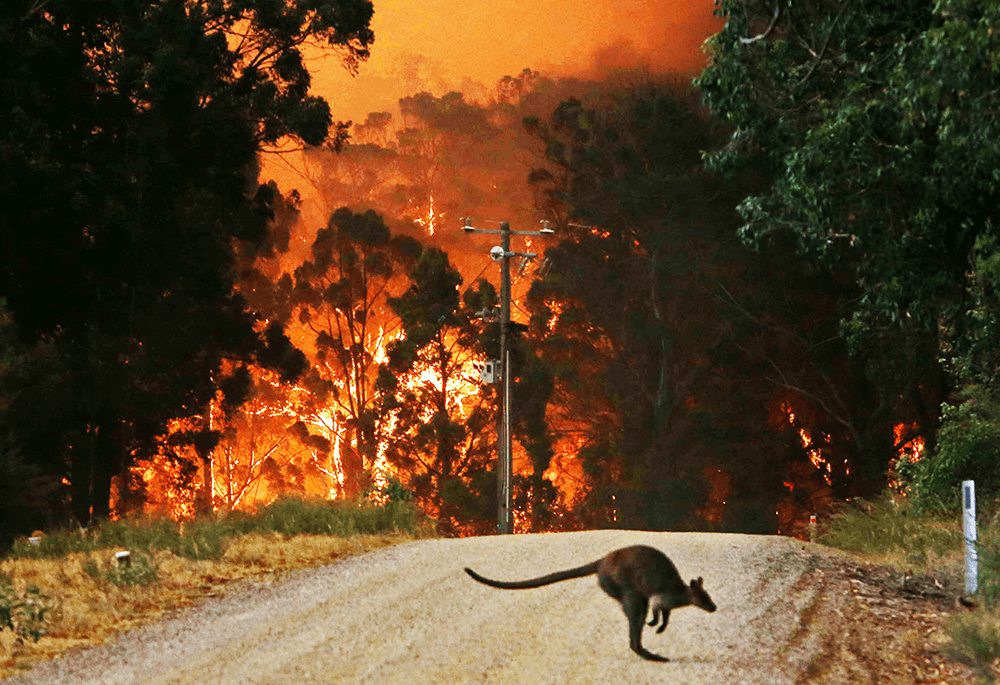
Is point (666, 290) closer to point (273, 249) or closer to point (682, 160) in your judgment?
point (682, 160)

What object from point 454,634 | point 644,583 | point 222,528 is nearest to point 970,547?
point 454,634

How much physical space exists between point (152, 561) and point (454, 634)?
5277mm

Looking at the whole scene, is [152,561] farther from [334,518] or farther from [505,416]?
[505,416]

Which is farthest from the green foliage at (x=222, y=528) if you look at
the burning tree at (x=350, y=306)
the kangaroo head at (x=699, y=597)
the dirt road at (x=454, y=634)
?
the burning tree at (x=350, y=306)

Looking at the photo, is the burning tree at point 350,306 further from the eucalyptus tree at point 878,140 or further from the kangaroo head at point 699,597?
the kangaroo head at point 699,597

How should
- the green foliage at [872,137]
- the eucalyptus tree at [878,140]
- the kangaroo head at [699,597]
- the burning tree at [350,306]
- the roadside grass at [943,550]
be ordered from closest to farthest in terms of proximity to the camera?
the kangaroo head at [699,597], the roadside grass at [943,550], the eucalyptus tree at [878,140], the green foliage at [872,137], the burning tree at [350,306]

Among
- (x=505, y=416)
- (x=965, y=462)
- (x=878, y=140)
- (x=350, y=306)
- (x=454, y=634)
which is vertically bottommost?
(x=454, y=634)

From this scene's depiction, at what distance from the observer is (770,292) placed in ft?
120

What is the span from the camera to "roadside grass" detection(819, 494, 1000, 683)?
8.12 meters

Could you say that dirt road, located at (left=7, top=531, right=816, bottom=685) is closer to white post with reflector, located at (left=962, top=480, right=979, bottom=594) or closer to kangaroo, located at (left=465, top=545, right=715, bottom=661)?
kangaroo, located at (left=465, top=545, right=715, bottom=661)

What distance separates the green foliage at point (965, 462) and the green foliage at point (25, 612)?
12.8m

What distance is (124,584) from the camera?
11.4 metres

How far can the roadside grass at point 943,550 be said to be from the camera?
8125 millimetres

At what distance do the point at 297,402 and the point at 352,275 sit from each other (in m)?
6.11
